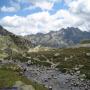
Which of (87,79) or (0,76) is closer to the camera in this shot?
(0,76)

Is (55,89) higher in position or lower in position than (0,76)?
lower

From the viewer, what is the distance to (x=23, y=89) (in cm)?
5438

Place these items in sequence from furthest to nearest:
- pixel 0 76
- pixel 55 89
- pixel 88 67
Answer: pixel 88 67 < pixel 55 89 < pixel 0 76

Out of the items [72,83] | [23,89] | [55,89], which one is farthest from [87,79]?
[23,89]

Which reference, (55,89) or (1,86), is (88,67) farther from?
(1,86)

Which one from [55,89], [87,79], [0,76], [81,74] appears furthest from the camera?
[81,74]

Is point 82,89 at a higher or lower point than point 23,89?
lower

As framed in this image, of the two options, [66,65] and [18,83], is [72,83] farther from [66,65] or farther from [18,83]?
[66,65]

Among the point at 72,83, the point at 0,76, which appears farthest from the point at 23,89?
the point at 72,83

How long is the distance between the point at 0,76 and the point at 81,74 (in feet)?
200

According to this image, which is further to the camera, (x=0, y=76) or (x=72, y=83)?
(x=72, y=83)

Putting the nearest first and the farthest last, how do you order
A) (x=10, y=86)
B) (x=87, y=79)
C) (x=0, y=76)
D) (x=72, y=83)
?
(x=10, y=86)
(x=0, y=76)
(x=72, y=83)
(x=87, y=79)

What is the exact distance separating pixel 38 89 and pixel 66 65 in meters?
99.7

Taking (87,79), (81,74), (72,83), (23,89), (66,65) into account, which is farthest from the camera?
(66,65)
